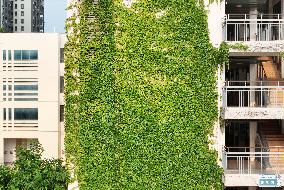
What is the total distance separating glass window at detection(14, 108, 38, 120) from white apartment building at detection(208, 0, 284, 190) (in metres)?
21.8

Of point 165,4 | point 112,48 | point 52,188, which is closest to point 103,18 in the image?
point 112,48

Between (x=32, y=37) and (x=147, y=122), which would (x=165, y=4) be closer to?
(x=147, y=122)

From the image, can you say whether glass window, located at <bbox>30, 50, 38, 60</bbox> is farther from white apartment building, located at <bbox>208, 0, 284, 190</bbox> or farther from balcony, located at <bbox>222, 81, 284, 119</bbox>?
balcony, located at <bbox>222, 81, 284, 119</bbox>

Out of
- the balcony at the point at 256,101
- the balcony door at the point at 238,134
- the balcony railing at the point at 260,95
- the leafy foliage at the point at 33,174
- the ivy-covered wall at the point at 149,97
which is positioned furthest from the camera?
the balcony door at the point at 238,134

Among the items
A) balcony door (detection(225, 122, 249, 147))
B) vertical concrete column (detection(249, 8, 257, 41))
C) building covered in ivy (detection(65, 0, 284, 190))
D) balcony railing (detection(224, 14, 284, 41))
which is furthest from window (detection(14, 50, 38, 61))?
vertical concrete column (detection(249, 8, 257, 41))

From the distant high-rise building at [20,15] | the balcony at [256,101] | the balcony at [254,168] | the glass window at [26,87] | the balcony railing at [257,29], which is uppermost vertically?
the distant high-rise building at [20,15]

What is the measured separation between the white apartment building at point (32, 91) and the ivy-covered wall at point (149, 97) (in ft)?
77.6

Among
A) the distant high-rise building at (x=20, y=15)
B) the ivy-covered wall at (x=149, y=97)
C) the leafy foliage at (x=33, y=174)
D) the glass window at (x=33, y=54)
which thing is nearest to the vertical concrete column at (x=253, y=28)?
the ivy-covered wall at (x=149, y=97)

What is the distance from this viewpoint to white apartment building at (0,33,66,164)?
4047 cm

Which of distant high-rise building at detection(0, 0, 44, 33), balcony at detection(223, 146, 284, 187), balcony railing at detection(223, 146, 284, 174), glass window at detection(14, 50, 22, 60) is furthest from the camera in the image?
distant high-rise building at detection(0, 0, 44, 33)

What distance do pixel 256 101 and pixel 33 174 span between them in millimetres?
10058

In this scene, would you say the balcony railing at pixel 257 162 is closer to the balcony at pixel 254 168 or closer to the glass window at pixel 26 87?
the balcony at pixel 254 168

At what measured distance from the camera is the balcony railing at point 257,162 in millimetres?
17219

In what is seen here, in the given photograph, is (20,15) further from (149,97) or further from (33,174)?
(149,97)
